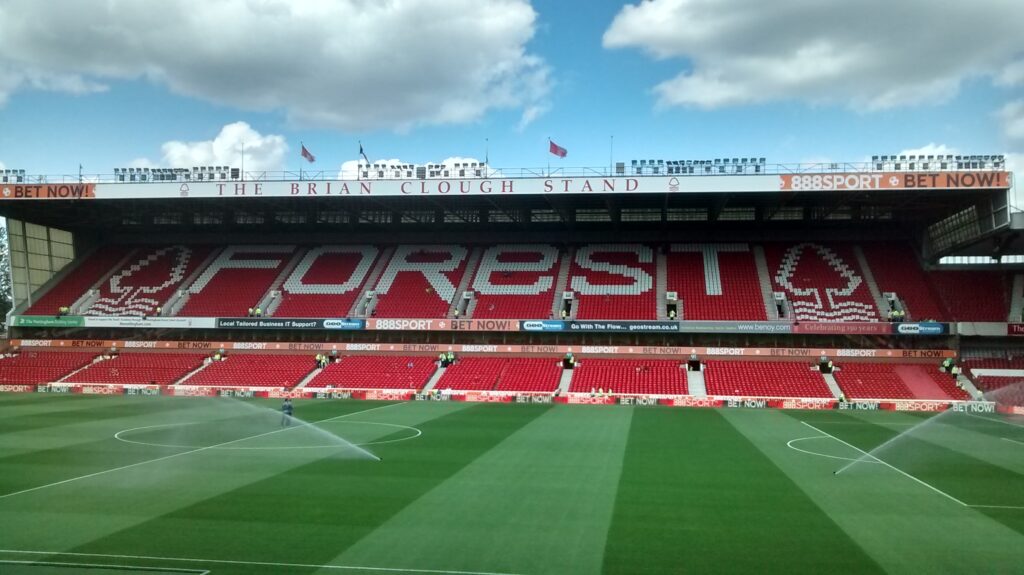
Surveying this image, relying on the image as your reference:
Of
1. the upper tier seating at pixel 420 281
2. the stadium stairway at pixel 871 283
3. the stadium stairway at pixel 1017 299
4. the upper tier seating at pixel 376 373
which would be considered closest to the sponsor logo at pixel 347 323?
the upper tier seating at pixel 420 281

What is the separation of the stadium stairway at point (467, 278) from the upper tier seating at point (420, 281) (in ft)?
0.82

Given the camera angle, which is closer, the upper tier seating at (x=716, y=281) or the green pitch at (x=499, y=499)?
the green pitch at (x=499, y=499)

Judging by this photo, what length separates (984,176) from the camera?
41.0 metres

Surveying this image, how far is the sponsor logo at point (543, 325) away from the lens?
4959 centimetres

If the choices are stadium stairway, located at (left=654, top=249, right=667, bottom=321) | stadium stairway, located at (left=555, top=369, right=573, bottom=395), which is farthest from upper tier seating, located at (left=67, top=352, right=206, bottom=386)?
stadium stairway, located at (left=654, top=249, right=667, bottom=321)

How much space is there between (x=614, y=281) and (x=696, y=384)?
36.8ft

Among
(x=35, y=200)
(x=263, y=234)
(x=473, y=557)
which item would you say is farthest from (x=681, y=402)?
(x=35, y=200)

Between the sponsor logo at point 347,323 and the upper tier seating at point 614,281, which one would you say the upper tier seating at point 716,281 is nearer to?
the upper tier seating at point 614,281

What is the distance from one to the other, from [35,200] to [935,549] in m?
56.4

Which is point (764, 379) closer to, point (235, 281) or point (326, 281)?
point (326, 281)

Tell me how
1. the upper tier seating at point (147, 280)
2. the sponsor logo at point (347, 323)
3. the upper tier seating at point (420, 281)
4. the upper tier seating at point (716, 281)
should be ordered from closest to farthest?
the upper tier seating at point (716, 281)
the sponsor logo at point (347, 323)
the upper tier seating at point (420, 281)
the upper tier seating at point (147, 280)

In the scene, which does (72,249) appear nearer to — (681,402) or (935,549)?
(681,402)

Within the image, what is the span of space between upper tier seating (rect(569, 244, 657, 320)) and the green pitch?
19.1m

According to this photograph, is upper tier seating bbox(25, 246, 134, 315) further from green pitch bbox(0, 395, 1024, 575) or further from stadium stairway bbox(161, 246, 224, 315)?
green pitch bbox(0, 395, 1024, 575)
